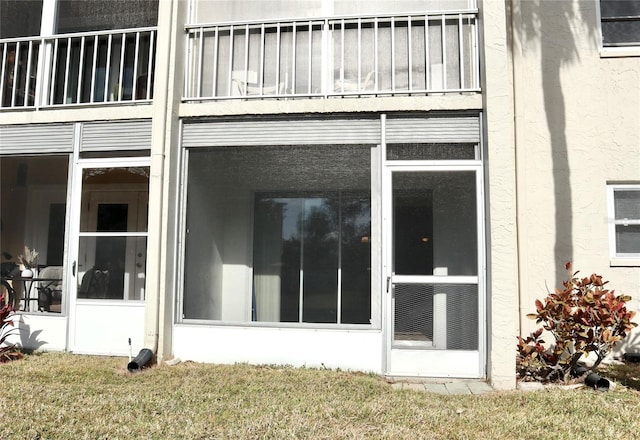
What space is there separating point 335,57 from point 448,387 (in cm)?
433

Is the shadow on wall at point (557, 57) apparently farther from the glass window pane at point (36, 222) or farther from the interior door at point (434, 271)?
the glass window pane at point (36, 222)

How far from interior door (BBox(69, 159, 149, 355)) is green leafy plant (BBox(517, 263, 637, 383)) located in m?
4.91

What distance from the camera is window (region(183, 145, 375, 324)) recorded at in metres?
6.32

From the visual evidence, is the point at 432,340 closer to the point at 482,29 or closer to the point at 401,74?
the point at 401,74

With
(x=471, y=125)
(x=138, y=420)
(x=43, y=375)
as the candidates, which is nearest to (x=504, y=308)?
(x=471, y=125)

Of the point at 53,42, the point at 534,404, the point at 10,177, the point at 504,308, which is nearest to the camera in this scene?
the point at 534,404

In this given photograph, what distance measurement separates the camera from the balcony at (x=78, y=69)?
6660 mm

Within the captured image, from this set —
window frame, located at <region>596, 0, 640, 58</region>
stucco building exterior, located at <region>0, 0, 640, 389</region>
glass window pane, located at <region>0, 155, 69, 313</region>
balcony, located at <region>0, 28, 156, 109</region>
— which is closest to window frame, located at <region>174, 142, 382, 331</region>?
stucco building exterior, located at <region>0, 0, 640, 389</region>

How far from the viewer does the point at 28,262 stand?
7363 mm

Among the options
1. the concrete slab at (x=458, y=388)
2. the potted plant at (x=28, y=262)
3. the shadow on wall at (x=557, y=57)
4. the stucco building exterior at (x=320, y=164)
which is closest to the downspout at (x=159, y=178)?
the stucco building exterior at (x=320, y=164)

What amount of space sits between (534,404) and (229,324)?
357 centimetres

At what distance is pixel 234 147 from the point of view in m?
6.47

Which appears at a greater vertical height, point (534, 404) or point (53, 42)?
point (53, 42)

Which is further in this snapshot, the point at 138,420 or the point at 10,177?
the point at 10,177
